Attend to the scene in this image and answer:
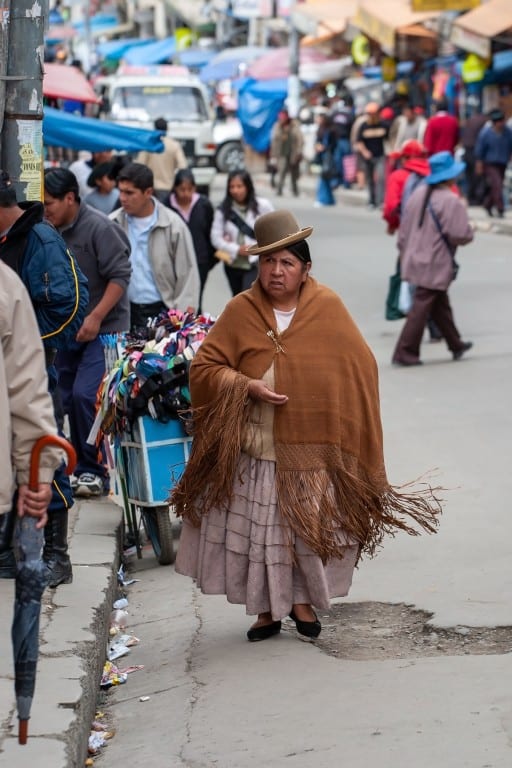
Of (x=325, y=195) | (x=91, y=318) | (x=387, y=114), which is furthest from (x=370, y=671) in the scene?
(x=325, y=195)

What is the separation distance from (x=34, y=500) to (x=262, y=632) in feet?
6.85

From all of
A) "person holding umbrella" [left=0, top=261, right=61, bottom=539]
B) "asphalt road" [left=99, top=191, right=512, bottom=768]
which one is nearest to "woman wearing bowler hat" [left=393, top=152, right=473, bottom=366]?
"asphalt road" [left=99, top=191, right=512, bottom=768]

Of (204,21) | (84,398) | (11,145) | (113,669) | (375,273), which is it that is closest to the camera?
(113,669)

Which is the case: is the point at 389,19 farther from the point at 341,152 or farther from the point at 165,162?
the point at 165,162

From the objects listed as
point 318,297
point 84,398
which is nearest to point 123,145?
point 84,398

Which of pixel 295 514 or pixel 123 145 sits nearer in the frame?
pixel 295 514

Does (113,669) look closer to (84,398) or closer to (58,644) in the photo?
(58,644)

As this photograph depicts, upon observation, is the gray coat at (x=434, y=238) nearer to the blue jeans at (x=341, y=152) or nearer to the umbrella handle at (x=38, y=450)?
the umbrella handle at (x=38, y=450)

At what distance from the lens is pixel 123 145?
555 inches

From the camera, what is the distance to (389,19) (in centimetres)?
3438

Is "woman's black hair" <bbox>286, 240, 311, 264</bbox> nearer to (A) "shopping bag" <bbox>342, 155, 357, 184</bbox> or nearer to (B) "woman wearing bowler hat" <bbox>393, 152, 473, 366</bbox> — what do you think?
(B) "woman wearing bowler hat" <bbox>393, 152, 473, 366</bbox>

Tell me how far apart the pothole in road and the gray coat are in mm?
6349

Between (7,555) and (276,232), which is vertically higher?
(276,232)

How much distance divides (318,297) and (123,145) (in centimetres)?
841
